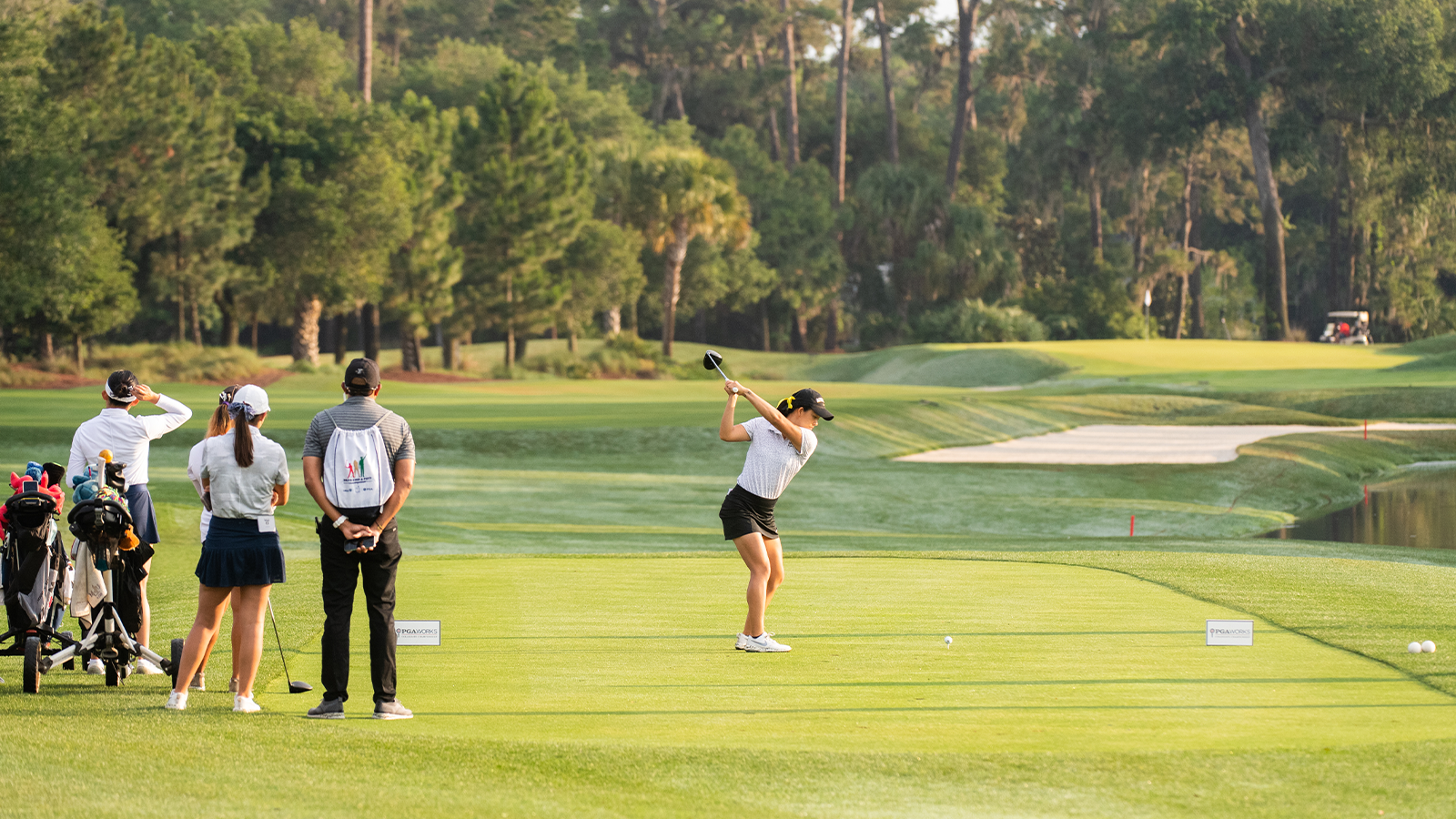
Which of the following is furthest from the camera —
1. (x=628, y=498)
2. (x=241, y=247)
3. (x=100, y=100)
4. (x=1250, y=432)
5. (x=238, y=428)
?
(x=241, y=247)

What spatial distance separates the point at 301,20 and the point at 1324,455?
53334 millimetres

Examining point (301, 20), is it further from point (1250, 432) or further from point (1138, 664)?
point (1138, 664)

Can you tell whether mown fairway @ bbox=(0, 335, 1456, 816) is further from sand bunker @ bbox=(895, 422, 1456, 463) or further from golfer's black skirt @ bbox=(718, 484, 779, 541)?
sand bunker @ bbox=(895, 422, 1456, 463)

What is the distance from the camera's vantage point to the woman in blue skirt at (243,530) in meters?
8.04

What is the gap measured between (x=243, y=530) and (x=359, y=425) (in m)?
0.89

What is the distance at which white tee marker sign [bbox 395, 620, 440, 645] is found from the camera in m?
9.17

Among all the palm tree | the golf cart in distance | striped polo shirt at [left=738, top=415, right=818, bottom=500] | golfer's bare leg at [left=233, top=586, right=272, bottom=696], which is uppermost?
the palm tree

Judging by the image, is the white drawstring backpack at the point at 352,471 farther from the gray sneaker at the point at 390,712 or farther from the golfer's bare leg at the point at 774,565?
the golfer's bare leg at the point at 774,565

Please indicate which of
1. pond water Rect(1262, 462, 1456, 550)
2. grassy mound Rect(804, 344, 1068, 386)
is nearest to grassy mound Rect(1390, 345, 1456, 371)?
grassy mound Rect(804, 344, 1068, 386)

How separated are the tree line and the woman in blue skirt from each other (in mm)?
34920

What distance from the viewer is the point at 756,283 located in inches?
2911

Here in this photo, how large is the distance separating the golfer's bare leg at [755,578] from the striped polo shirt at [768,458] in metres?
0.33

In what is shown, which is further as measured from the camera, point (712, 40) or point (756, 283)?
point (712, 40)

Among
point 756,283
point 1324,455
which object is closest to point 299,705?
point 1324,455
